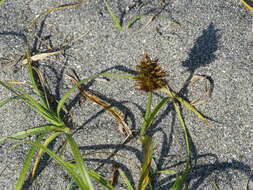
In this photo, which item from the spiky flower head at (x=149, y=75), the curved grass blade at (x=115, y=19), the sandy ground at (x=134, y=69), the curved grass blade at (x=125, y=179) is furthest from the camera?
the curved grass blade at (x=115, y=19)

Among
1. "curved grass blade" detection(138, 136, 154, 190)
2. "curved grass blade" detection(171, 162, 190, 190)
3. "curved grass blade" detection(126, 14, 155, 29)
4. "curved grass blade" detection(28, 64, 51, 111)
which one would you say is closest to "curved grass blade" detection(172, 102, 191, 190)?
"curved grass blade" detection(171, 162, 190, 190)

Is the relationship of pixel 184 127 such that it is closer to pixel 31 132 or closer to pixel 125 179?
pixel 125 179

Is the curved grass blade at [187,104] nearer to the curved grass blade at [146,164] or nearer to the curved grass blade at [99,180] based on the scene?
the curved grass blade at [146,164]

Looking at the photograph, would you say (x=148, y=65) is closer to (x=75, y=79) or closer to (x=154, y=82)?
(x=154, y=82)

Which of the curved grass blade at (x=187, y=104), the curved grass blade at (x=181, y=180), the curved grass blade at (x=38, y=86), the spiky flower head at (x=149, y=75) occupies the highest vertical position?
the curved grass blade at (x=187, y=104)

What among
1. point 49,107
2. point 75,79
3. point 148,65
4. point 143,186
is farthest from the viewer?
point 75,79

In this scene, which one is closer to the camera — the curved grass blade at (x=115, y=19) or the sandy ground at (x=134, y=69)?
the sandy ground at (x=134, y=69)

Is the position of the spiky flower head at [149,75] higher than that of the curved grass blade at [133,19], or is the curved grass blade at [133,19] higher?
the curved grass blade at [133,19]

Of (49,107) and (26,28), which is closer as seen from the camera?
(49,107)

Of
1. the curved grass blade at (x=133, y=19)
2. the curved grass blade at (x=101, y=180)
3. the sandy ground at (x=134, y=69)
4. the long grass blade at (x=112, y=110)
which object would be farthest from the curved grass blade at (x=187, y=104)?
the curved grass blade at (x=101, y=180)

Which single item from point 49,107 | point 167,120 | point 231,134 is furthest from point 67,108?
point 231,134
